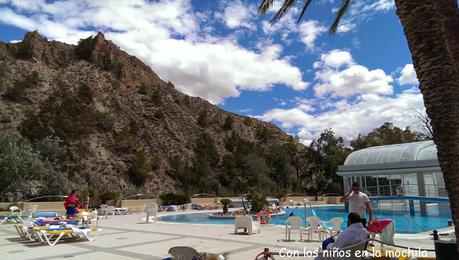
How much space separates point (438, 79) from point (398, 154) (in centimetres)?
2118

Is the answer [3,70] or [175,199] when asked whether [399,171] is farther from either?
[3,70]

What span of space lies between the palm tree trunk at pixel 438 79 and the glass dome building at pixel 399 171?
17.9m

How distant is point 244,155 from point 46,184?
Answer: 29.3 m

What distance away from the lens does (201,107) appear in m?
64.4

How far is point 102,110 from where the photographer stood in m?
47.8

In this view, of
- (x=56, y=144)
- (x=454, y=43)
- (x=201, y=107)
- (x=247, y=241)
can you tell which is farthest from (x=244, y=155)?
(x=454, y=43)

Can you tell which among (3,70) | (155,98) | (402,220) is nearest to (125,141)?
(155,98)

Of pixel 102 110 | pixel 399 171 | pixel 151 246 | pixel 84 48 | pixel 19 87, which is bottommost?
pixel 151 246

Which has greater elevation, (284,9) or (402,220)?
(284,9)

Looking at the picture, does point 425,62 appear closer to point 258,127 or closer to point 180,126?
point 180,126

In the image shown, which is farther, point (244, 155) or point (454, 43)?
point (244, 155)

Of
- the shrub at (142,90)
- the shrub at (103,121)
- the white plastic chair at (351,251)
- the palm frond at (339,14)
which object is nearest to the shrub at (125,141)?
the shrub at (103,121)

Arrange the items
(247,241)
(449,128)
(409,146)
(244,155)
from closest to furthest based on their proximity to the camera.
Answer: (449,128) < (247,241) < (409,146) < (244,155)

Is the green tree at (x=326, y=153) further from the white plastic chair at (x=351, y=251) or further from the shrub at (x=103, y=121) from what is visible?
the white plastic chair at (x=351, y=251)
